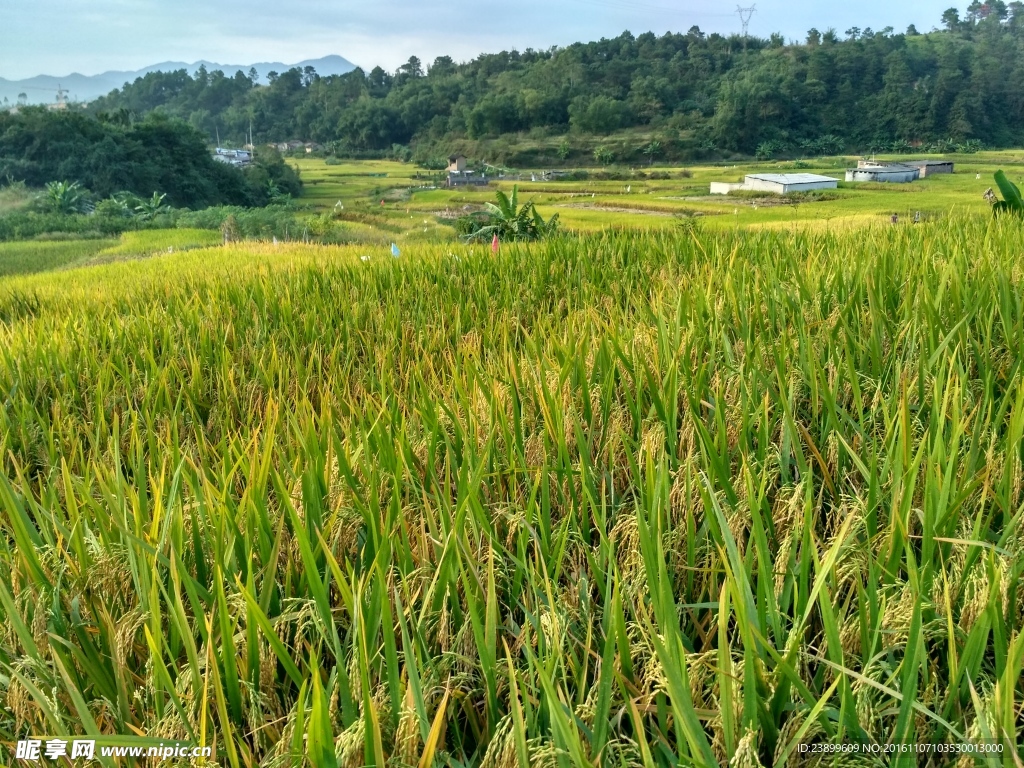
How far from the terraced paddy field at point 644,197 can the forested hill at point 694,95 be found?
20.1 feet

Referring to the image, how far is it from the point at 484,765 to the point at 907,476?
74cm

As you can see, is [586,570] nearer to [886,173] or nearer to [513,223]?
[513,223]

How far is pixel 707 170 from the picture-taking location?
46.2 m

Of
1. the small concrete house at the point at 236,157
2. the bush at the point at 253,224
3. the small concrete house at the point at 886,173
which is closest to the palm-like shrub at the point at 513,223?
the bush at the point at 253,224

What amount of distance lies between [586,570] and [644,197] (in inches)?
1439

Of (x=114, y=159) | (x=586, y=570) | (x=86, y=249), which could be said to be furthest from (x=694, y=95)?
(x=586, y=570)

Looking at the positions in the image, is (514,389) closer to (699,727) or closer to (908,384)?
(908,384)

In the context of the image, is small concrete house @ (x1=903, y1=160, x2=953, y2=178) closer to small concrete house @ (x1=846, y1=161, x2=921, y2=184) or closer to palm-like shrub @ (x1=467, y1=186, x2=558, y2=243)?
small concrete house @ (x1=846, y1=161, x2=921, y2=184)

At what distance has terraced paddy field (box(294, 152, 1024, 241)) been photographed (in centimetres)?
2609

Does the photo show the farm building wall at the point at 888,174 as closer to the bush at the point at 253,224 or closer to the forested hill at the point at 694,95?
the forested hill at the point at 694,95

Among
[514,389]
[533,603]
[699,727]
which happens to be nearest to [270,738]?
[533,603]

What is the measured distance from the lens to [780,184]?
34219mm

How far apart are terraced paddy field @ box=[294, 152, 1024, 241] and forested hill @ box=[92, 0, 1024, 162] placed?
613 centimetres

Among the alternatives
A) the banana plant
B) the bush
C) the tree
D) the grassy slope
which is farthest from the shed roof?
the tree
